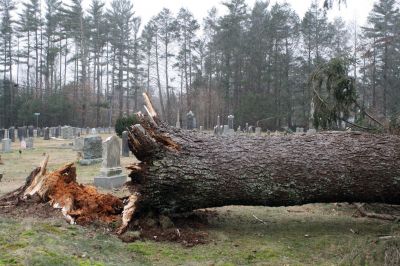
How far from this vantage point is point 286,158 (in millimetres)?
5574

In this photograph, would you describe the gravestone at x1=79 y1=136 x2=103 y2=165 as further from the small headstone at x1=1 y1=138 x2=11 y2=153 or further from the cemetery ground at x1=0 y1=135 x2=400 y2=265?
the cemetery ground at x1=0 y1=135 x2=400 y2=265

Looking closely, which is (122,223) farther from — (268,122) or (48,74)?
(48,74)

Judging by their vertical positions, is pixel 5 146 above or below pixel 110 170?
above

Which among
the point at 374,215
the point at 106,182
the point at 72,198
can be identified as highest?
the point at 72,198

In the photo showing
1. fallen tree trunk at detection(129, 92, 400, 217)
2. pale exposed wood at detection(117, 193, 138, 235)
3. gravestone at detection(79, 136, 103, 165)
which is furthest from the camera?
gravestone at detection(79, 136, 103, 165)

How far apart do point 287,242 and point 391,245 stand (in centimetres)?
153

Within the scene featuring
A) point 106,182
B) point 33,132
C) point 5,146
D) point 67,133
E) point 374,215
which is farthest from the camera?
point 33,132

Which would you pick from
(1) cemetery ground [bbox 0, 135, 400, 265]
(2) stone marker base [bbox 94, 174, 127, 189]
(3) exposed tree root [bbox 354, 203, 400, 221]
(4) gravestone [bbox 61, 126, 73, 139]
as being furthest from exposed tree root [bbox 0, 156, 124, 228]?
(4) gravestone [bbox 61, 126, 73, 139]

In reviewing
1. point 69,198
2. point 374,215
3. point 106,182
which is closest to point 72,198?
point 69,198

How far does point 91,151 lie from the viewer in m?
13.4

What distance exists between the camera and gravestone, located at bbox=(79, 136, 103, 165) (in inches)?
521

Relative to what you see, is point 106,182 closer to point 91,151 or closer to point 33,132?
point 91,151

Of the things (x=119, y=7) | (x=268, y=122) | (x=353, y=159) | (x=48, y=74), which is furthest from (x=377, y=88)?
(x=353, y=159)

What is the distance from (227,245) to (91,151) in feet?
30.7
